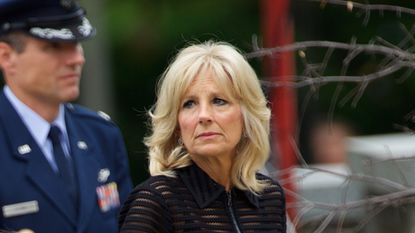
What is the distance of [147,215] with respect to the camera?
3.76m

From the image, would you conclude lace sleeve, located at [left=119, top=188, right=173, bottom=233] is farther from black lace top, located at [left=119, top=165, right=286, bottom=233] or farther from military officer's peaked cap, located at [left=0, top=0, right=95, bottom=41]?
military officer's peaked cap, located at [left=0, top=0, right=95, bottom=41]

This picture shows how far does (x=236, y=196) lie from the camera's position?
3.96 metres

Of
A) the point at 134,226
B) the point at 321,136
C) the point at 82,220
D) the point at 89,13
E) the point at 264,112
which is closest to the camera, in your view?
the point at 134,226

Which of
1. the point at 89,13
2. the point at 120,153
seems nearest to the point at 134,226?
the point at 120,153

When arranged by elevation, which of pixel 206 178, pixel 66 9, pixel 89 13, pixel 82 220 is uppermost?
pixel 66 9

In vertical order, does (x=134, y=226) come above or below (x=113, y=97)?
above

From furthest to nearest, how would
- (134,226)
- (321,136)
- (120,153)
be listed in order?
(321,136)
(120,153)
(134,226)

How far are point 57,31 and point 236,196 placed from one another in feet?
3.22

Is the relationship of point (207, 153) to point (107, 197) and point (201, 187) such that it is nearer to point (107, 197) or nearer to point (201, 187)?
point (201, 187)

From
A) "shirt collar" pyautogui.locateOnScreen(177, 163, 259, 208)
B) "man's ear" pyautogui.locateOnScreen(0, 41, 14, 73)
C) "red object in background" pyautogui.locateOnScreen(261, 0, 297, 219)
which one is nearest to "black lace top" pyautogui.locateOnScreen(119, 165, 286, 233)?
"shirt collar" pyautogui.locateOnScreen(177, 163, 259, 208)

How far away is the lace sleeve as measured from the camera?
3.75 meters

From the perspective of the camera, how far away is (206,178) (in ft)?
12.9

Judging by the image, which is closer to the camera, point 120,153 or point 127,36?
point 120,153

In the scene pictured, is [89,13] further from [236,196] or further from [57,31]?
[236,196]
